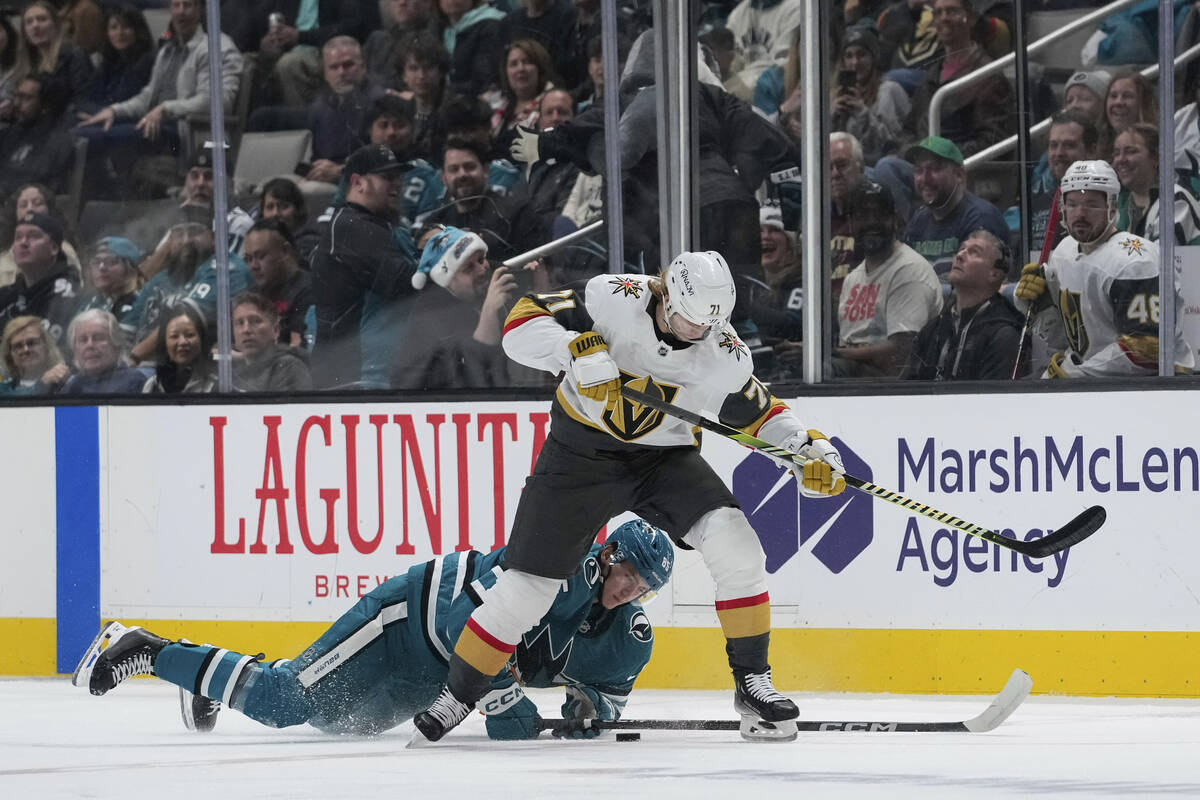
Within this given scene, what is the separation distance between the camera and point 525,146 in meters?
5.24

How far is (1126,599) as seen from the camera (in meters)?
4.48

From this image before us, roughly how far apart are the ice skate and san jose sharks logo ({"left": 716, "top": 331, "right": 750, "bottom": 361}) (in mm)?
717

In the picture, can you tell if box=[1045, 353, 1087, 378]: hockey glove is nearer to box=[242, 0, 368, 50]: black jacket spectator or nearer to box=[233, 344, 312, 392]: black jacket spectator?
box=[233, 344, 312, 392]: black jacket spectator

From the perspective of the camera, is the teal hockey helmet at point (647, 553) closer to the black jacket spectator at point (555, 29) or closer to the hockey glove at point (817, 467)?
the hockey glove at point (817, 467)

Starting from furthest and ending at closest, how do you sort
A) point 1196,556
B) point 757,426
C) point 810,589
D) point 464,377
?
point 464,377, point 810,589, point 1196,556, point 757,426

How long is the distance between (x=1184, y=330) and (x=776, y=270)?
3.84ft

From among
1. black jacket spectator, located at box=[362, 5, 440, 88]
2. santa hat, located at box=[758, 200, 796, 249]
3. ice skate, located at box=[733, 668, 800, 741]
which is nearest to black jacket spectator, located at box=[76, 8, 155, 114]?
black jacket spectator, located at box=[362, 5, 440, 88]

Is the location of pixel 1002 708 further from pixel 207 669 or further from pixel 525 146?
pixel 525 146

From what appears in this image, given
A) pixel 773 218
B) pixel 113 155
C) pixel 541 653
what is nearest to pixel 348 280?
pixel 113 155

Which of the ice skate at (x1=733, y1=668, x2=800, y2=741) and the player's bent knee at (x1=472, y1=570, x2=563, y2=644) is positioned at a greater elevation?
the player's bent knee at (x1=472, y1=570, x2=563, y2=644)

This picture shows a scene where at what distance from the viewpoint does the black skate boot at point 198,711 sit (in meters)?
3.90

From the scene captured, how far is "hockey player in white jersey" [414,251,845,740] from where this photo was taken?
3.60 meters

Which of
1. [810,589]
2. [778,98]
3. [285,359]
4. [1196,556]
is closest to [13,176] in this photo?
[285,359]

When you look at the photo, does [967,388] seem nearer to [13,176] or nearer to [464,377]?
[464,377]
